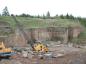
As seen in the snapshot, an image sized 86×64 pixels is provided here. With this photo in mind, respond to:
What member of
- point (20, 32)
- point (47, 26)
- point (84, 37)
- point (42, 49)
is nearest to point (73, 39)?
point (84, 37)

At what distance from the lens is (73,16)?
45.8 m

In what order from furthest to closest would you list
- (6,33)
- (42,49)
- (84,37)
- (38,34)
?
(84,37), (38,34), (6,33), (42,49)

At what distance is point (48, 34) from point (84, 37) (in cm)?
548

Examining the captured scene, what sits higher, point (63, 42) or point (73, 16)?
point (73, 16)

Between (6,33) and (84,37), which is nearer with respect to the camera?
(6,33)

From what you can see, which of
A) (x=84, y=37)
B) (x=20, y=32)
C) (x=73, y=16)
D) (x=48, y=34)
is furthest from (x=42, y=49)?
(x=73, y=16)

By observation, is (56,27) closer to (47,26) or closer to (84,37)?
(47,26)

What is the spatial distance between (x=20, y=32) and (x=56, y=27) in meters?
5.88

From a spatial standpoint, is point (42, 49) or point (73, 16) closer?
point (42, 49)

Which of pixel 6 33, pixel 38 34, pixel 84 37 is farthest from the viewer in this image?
pixel 84 37

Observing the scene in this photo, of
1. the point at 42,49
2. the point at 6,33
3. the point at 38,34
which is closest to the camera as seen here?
the point at 42,49

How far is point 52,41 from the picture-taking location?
35094 millimetres

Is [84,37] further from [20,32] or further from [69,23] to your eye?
[20,32]

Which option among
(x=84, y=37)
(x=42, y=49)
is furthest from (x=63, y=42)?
(x=42, y=49)
